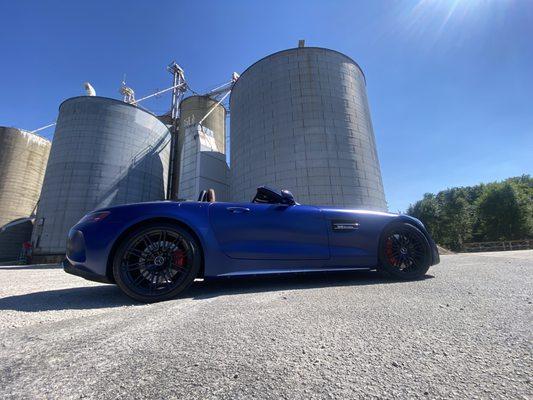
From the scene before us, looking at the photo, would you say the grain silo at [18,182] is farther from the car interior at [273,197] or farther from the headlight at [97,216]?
the car interior at [273,197]

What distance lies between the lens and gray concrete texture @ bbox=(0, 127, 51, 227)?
2139cm

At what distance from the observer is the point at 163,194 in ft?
67.4

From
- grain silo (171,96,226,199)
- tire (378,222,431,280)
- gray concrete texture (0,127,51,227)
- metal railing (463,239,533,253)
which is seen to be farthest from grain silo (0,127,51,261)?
metal railing (463,239,533,253)

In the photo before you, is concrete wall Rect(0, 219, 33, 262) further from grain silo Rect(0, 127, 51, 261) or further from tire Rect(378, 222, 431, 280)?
tire Rect(378, 222, 431, 280)

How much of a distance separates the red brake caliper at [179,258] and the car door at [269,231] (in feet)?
1.15

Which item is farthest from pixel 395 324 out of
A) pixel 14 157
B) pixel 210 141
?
pixel 14 157

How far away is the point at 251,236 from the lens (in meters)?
2.48

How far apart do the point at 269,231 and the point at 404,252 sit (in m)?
1.72

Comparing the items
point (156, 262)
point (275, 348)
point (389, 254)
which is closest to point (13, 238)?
point (156, 262)

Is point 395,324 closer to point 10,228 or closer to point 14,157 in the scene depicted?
point 10,228

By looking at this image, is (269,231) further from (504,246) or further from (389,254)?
(504,246)

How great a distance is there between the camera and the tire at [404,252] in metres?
2.92

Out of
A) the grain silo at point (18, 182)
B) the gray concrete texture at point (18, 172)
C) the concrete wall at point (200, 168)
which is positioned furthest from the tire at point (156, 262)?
the gray concrete texture at point (18, 172)

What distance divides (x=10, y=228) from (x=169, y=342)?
2710 cm
